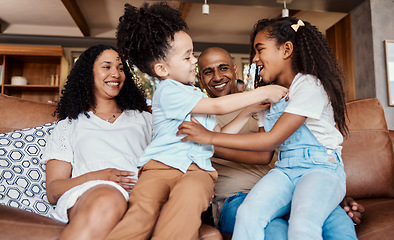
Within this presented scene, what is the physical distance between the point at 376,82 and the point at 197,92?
3.71 m

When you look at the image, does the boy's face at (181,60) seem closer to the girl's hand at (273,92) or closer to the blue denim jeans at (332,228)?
the girl's hand at (273,92)

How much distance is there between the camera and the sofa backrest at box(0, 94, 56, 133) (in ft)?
5.81

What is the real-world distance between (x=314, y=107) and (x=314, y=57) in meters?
0.26

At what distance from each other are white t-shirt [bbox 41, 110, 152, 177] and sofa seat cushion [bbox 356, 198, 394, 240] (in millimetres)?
999

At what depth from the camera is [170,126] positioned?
4.32 ft

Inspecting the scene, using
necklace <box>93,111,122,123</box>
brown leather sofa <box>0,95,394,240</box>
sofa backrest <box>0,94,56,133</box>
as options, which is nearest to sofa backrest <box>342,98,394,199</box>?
brown leather sofa <box>0,95,394,240</box>

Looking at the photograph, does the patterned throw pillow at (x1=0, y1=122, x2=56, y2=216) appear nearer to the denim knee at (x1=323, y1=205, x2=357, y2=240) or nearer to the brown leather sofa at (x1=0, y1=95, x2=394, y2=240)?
the brown leather sofa at (x1=0, y1=95, x2=394, y2=240)

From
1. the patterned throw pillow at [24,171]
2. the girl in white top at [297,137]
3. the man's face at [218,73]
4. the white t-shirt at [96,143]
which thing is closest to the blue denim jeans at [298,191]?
the girl in white top at [297,137]

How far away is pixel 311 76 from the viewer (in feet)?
4.42

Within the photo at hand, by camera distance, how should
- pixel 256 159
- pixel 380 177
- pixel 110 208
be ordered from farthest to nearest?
pixel 380 177 → pixel 256 159 → pixel 110 208

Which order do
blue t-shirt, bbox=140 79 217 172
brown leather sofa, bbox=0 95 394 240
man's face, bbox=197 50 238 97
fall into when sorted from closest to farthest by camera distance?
blue t-shirt, bbox=140 79 217 172 → brown leather sofa, bbox=0 95 394 240 → man's face, bbox=197 50 238 97

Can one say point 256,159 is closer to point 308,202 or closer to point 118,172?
point 308,202

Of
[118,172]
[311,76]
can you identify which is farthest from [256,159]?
[118,172]

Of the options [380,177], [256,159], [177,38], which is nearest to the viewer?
[177,38]
